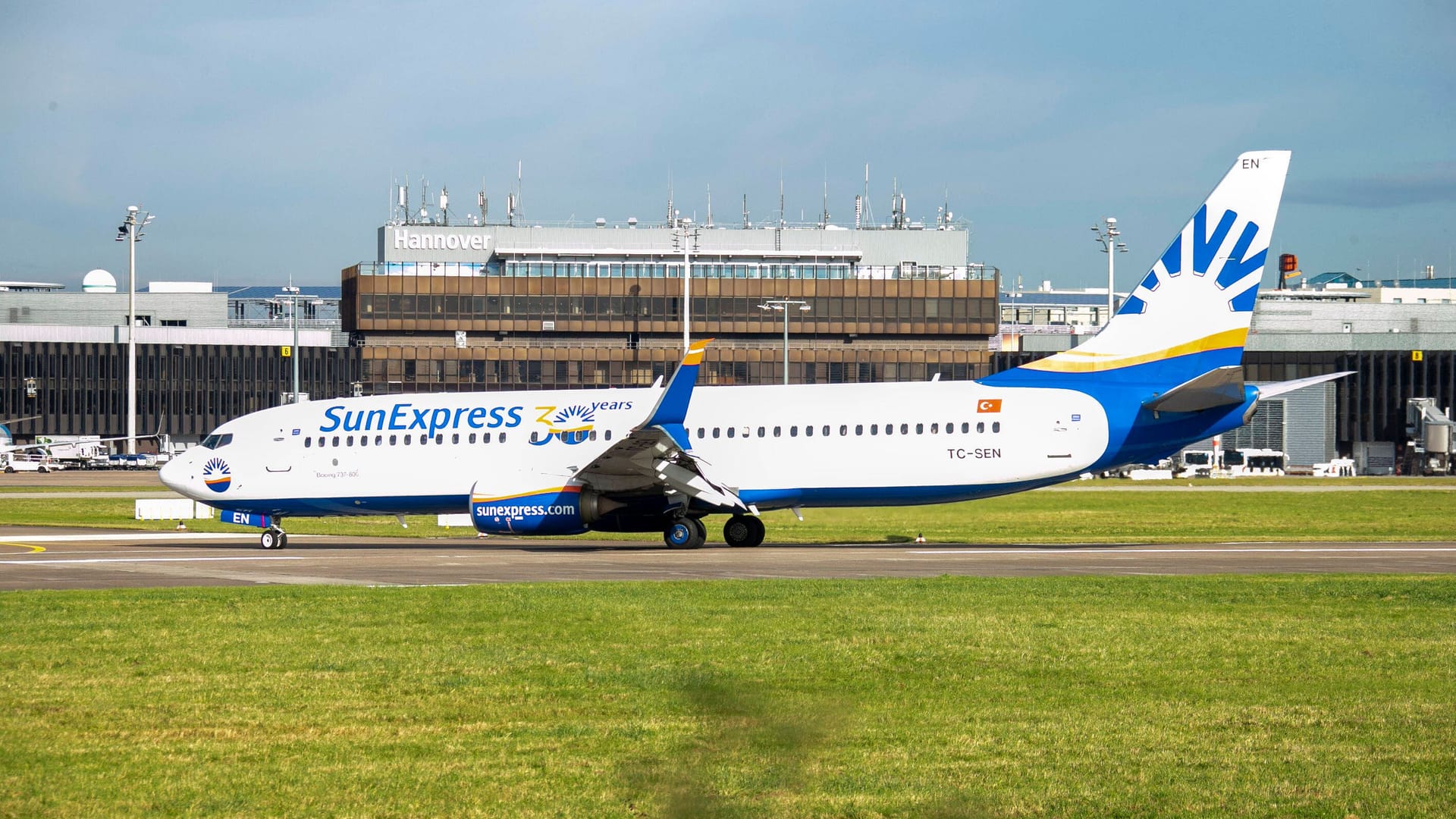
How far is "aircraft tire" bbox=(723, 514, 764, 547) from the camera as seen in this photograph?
33625 millimetres

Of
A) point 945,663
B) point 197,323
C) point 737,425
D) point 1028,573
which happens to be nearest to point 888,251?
point 197,323

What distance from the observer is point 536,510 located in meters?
31.5

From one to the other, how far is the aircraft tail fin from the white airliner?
0.11 ft

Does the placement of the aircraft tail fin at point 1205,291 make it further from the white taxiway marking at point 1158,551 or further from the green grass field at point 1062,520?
the green grass field at point 1062,520

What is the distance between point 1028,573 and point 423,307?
289 feet

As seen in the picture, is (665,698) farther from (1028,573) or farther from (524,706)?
(1028,573)

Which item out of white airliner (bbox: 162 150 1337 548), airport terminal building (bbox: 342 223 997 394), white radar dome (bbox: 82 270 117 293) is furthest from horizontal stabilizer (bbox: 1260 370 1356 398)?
white radar dome (bbox: 82 270 117 293)

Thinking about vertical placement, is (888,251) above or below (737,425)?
above

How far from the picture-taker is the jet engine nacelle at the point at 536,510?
3155 cm

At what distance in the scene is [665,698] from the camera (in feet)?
38.6

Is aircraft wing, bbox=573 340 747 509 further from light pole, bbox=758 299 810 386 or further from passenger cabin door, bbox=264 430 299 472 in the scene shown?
light pole, bbox=758 299 810 386

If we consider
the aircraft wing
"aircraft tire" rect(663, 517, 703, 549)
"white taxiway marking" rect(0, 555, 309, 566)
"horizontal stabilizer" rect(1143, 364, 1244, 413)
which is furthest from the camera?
"aircraft tire" rect(663, 517, 703, 549)

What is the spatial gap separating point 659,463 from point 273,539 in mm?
9604

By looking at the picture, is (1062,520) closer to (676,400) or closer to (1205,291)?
(1205,291)
